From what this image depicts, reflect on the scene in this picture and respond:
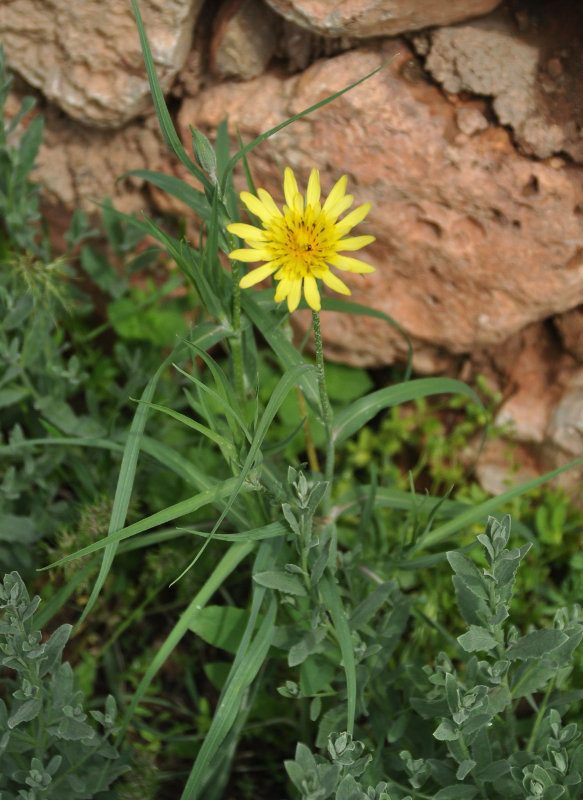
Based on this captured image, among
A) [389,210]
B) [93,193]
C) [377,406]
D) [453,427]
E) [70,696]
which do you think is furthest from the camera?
[453,427]

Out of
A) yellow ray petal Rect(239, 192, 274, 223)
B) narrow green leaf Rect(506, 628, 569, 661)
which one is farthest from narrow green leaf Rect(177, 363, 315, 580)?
narrow green leaf Rect(506, 628, 569, 661)

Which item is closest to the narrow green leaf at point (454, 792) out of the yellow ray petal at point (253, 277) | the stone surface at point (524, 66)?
the yellow ray petal at point (253, 277)

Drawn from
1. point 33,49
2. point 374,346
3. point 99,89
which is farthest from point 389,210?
point 33,49

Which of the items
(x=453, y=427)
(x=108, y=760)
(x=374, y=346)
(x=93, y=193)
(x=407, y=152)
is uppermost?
(x=407, y=152)

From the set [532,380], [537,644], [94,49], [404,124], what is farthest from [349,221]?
[532,380]

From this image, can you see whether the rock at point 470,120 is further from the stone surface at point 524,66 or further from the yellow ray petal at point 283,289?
the yellow ray petal at point 283,289

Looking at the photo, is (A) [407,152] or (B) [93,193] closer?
(A) [407,152]

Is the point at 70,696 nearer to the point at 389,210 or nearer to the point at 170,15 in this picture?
the point at 389,210

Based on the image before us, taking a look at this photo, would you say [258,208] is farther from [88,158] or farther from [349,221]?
[88,158]
